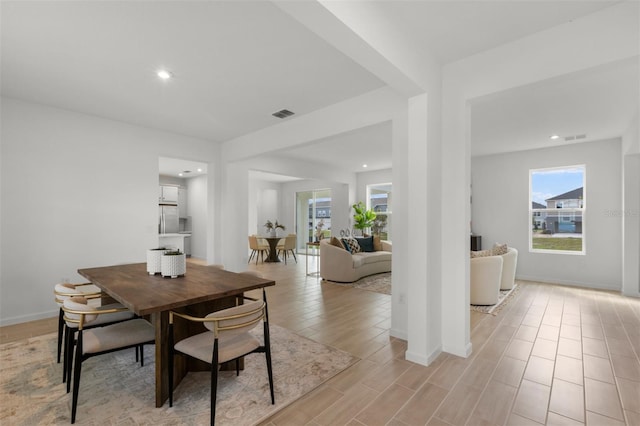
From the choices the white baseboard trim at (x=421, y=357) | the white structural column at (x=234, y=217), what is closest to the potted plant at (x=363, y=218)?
the white structural column at (x=234, y=217)

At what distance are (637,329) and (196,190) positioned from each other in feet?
33.7

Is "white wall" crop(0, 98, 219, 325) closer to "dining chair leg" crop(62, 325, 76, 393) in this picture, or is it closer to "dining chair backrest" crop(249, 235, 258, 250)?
"dining chair leg" crop(62, 325, 76, 393)

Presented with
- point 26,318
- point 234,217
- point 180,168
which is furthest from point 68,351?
point 180,168

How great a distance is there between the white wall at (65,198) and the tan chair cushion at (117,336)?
2.55m

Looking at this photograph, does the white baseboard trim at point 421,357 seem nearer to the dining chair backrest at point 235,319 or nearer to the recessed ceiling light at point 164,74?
the dining chair backrest at point 235,319

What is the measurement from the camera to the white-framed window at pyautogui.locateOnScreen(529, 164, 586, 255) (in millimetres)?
A: 5863

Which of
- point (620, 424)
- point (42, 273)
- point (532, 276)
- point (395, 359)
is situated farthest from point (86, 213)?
point (532, 276)

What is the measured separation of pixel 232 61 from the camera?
111 inches

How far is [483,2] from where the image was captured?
206cm

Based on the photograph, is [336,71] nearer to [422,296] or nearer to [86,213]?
[422,296]

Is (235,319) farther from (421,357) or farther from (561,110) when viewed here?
(561,110)

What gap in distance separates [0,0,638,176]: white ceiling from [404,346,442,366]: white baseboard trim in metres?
2.37

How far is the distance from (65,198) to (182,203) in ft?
20.4

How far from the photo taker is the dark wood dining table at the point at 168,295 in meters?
1.86
